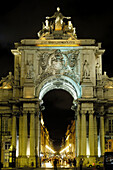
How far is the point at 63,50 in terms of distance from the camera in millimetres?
65938

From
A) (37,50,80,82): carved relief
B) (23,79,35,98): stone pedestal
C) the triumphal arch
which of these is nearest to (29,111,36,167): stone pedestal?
the triumphal arch

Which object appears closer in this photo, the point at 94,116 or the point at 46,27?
the point at 94,116

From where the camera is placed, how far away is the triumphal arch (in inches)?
2452

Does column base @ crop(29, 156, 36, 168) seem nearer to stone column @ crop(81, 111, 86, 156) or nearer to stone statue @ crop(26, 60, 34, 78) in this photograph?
stone column @ crop(81, 111, 86, 156)

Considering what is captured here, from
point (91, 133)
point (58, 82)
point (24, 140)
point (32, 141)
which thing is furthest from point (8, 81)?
point (91, 133)

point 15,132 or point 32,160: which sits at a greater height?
point 15,132

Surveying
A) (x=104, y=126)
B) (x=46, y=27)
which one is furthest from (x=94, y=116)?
(x=46, y=27)

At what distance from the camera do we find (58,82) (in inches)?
2685

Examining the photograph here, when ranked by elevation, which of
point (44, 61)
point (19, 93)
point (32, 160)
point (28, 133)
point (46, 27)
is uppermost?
point (46, 27)

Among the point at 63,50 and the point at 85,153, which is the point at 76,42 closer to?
the point at 63,50

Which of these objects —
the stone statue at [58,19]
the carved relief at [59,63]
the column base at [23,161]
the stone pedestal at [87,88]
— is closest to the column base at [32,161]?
the column base at [23,161]

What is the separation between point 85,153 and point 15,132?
38.8ft

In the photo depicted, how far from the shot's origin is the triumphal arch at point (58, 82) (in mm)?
62281

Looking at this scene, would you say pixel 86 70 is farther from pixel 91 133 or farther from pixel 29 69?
pixel 91 133
